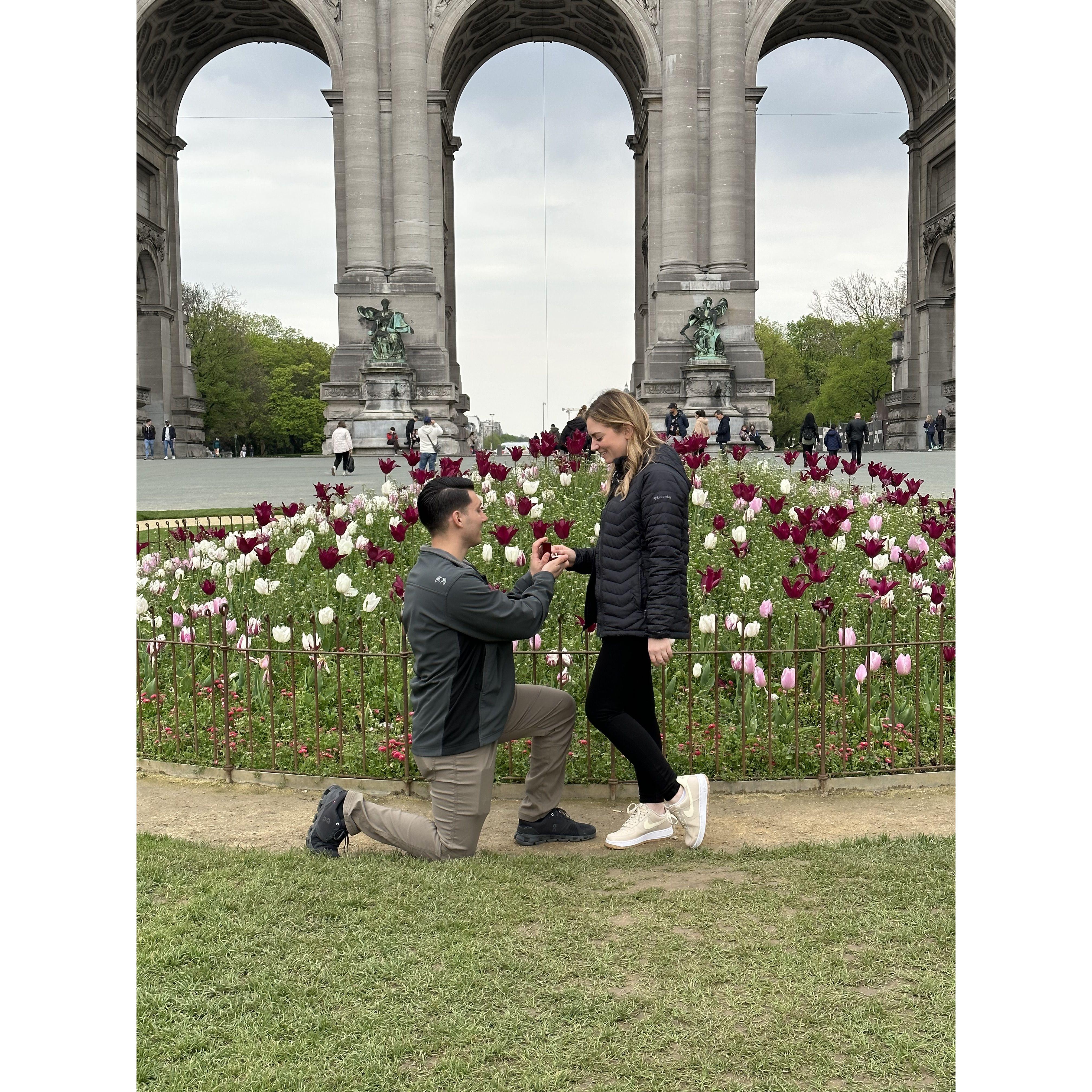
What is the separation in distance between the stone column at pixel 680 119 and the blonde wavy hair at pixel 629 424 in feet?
113

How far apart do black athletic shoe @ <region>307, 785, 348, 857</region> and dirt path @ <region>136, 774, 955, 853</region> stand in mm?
207

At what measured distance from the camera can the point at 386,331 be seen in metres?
37.8

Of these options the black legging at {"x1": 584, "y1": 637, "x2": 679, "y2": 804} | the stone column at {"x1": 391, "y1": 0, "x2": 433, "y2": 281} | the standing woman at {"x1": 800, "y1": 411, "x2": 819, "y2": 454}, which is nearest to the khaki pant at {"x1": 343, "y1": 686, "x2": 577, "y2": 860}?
the black legging at {"x1": 584, "y1": 637, "x2": 679, "y2": 804}

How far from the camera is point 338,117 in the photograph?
39.2 metres

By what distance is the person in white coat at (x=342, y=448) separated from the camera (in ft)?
90.8

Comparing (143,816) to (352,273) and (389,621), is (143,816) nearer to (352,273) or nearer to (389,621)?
(389,621)

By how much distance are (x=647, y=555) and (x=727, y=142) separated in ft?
118

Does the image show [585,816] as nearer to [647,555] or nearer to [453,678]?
[453,678]

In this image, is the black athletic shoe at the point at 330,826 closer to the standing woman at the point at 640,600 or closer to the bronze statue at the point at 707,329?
the standing woman at the point at 640,600

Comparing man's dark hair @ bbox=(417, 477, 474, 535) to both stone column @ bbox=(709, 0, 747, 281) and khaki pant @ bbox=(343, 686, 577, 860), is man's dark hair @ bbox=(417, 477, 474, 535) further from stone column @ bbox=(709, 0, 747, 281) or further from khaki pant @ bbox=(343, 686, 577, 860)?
stone column @ bbox=(709, 0, 747, 281)

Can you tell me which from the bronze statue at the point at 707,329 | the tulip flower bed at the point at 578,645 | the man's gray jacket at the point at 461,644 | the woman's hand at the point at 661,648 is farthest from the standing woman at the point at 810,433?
the man's gray jacket at the point at 461,644

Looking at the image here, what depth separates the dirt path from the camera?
5.84 metres

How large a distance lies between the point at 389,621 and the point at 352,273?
1239 inches

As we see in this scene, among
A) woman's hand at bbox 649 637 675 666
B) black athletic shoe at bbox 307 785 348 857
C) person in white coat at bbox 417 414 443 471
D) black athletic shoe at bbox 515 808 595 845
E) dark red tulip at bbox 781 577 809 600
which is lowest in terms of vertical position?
black athletic shoe at bbox 515 808 595 845
